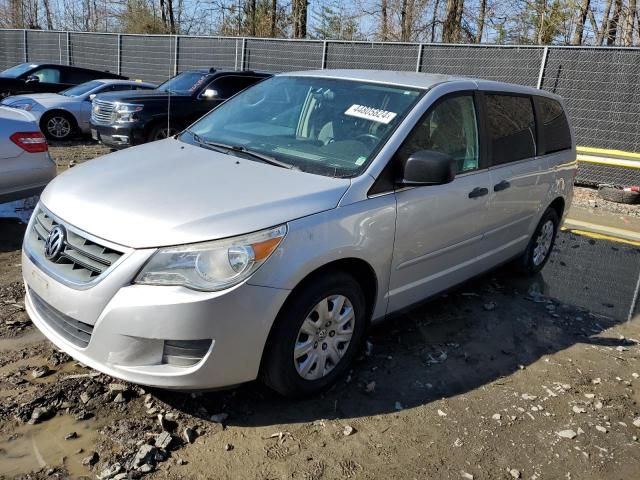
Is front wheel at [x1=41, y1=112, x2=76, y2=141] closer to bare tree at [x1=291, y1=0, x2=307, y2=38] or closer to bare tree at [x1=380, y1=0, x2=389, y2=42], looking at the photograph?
bare tree at [x1=291, y1=0, x2=307, y2=38]

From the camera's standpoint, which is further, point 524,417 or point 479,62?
point 479,62

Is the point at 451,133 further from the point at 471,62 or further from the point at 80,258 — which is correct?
the point at 471,62

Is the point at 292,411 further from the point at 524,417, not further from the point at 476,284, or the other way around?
the point at 476,284

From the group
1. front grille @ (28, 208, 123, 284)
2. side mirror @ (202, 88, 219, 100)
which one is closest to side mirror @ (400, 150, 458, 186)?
front grille @ (28, 208, 123, 284)

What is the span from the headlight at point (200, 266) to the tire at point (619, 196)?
8.65 meters

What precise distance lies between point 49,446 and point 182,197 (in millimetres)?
1349

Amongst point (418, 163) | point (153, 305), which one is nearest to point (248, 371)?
point (153, 305)

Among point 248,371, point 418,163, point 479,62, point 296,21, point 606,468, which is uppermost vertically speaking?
point 296,21

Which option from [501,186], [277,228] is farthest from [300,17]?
[277,228]

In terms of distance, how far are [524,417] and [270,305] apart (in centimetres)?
170

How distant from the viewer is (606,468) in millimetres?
2930

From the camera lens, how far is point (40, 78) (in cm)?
1395

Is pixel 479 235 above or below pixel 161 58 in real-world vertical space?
below

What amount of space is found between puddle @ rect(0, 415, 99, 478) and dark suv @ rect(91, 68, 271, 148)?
6.86 m
